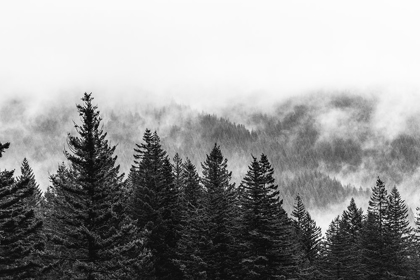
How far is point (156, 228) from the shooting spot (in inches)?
1641

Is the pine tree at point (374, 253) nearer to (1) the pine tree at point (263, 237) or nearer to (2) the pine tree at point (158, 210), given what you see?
(1) the pine tree at point (263, 237)

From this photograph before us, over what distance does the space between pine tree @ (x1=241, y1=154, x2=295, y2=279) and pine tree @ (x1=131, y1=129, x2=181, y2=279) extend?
675cm

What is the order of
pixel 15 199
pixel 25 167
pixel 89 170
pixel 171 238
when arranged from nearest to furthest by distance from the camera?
1. pixel 15 199
2. pixel 89 170
3. pixel 171 238
4. pixel 25 167

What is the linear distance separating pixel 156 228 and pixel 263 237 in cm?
958

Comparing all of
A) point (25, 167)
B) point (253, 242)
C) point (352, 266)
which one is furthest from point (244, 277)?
point (25, 167)

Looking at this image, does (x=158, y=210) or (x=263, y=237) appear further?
(x=158, y=210)

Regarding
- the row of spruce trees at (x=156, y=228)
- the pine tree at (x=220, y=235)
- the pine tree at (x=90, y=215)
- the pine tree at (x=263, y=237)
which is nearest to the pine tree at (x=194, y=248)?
the row of spruce trees at (x=156, y=228)

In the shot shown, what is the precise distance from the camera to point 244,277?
127 ft

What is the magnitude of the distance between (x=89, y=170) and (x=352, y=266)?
148ft

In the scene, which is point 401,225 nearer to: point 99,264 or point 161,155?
point 161,155

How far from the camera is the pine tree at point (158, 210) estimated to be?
41719mm

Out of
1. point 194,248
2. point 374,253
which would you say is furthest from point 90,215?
point 374,253

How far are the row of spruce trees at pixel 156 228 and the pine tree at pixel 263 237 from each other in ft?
0.27

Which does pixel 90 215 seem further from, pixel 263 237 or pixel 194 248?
pixel 263 237
